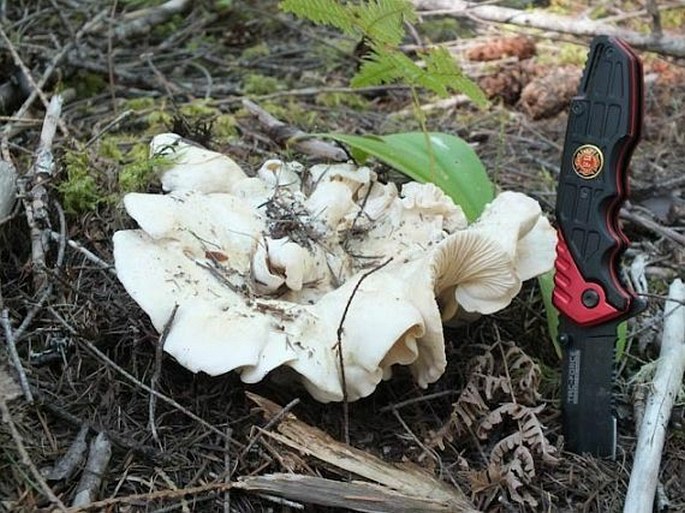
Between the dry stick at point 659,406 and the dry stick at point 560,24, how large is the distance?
4.52 feet

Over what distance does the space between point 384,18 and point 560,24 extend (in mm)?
1642

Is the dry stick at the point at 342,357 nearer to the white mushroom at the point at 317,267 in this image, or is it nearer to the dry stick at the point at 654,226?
the white mushroom at the point at 317,267

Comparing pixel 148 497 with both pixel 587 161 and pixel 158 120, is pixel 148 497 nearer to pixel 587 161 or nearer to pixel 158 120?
pixel 587 161

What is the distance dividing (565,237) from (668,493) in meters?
0.63

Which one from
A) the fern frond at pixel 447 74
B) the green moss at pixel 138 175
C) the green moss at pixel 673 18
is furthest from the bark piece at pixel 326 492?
the green moss at pixel 673 18

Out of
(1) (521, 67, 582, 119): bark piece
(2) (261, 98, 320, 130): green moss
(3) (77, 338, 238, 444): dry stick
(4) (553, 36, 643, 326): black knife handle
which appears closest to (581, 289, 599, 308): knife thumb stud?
(4) (553, 36, 643, 326): black knife handle

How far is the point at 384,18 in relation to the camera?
2416 mm

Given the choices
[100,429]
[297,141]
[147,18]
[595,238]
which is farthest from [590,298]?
[147,18]

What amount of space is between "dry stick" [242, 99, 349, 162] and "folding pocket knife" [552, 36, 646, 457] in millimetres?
941

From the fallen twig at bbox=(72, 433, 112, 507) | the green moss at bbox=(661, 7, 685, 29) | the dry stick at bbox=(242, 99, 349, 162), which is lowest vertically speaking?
the fallen twig at bbox=(72, 433, 112, 507)

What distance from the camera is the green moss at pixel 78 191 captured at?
2521 millimetres

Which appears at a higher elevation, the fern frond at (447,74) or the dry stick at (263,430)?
the fern frond at (447,74)

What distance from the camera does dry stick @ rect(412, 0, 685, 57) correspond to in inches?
143

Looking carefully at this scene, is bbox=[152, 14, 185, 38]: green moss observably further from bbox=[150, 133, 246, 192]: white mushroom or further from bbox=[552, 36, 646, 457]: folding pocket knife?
bbox=[552, 36, 646, 457]: folding pocket knife
